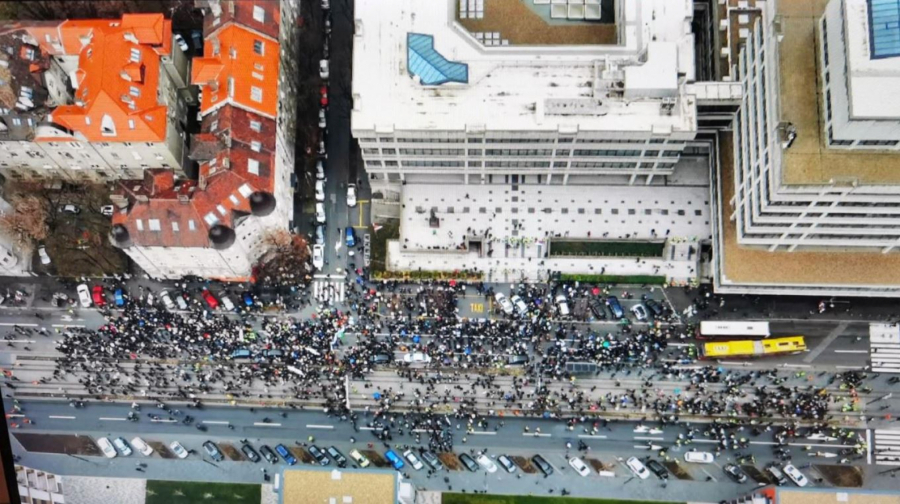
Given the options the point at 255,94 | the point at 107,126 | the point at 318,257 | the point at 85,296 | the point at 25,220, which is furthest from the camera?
the point at 318,257

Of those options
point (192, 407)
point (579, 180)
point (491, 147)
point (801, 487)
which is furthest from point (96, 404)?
point (801, 487)

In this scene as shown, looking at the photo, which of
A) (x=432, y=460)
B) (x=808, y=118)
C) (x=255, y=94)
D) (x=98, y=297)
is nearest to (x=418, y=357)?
(x=432, y=460)

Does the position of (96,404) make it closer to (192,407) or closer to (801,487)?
(192,407)

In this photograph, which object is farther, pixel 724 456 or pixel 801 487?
pixel 724 456

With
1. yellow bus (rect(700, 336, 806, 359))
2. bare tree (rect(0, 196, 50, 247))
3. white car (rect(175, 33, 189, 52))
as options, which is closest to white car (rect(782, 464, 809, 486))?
yellow bus (rect(700, 336, 806, 359))

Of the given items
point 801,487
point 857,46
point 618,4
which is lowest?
point 801,487

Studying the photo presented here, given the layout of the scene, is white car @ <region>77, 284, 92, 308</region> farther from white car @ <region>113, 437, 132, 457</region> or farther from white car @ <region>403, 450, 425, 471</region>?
white car @ <region>403, 450, 425, 471</region>

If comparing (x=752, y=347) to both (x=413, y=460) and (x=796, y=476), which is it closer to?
(x=796, y=476)
